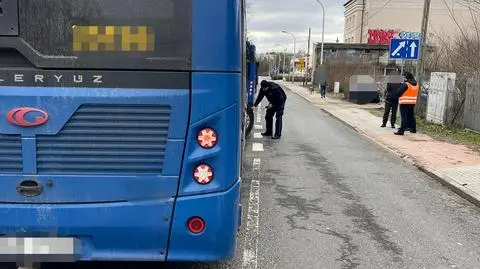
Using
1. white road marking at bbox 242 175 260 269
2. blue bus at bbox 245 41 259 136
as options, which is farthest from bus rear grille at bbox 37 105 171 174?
blue bus at bbox 245 41 259 136

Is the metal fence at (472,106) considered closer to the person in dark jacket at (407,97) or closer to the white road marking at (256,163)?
the person in dark jacket at (407,97)

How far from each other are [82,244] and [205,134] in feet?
3.56

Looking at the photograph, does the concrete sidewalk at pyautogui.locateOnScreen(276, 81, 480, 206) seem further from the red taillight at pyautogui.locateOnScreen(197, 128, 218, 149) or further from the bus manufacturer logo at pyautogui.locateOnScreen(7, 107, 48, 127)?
the bus manufacturer logo at pyautogui.locateOnScreen(7, 107, 48, 127)

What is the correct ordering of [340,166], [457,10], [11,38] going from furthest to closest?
[457,10], [340,166], [11,38]

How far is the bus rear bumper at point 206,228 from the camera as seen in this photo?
139 inches

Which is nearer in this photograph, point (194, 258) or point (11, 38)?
point (11, 38)

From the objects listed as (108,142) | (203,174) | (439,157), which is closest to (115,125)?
(108,142)

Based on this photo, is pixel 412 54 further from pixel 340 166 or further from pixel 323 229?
pixel 323 229

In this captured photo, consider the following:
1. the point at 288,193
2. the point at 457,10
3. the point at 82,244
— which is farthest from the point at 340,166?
the point at 457,10

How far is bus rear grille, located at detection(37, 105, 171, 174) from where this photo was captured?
3395 millimetres

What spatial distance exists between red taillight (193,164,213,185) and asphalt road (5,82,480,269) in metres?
1.39

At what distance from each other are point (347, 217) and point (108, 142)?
3998 mm

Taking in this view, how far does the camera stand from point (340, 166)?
10461 mm

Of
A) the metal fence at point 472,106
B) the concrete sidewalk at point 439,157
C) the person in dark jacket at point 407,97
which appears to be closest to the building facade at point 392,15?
the metal fence at point 472,106
